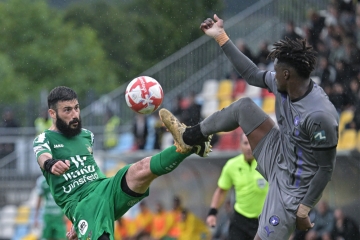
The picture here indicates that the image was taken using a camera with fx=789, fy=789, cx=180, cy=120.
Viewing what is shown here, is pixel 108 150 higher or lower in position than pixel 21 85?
lower

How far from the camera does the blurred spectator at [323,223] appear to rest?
12.9m

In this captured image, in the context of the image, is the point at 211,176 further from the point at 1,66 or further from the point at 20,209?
the point at 1,66

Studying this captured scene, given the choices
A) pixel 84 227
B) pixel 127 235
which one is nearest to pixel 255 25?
pixel 127 235

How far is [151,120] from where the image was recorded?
19656 mm

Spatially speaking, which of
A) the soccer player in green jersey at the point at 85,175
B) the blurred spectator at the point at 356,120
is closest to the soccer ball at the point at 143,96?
the soccer player in green jersey at the point at 85,175

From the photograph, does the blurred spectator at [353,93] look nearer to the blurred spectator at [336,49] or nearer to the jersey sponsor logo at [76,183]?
the blurred spectator at [336,49]

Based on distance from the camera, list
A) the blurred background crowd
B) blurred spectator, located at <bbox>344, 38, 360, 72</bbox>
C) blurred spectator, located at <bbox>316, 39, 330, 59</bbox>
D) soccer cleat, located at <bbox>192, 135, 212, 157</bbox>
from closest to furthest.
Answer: soccer cleat, located at <bbox>192, 135, 212, 157</bbox>
the blurred background crowd
blurred spectator, located at <bbox>344, 38, 360, 72</bbox>
blurred spectator, located at <bbox>316, 39, 330, 59</bbox>

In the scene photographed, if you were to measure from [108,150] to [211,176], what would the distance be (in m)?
4.95

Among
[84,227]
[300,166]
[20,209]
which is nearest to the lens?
[300,166]

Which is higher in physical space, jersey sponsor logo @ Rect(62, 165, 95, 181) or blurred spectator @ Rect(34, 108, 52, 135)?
blurred spectator @ Rect(34, 108, 52, 135)

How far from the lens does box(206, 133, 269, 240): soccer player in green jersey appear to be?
10.1 meters

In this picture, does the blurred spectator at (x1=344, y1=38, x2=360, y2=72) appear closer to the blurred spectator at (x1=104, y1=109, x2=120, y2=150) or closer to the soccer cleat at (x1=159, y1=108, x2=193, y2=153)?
the soccer cleat at (x1=159, y1=108, x2=193, y2=153)

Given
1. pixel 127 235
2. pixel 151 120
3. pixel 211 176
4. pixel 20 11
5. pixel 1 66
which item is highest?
pixel 20 11

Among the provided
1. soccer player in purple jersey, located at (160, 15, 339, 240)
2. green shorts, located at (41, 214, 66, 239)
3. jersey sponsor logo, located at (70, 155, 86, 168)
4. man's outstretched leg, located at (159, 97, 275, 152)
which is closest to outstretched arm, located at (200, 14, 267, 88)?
soccer player in purple jersey, located at (160, 15, 339, 240)
